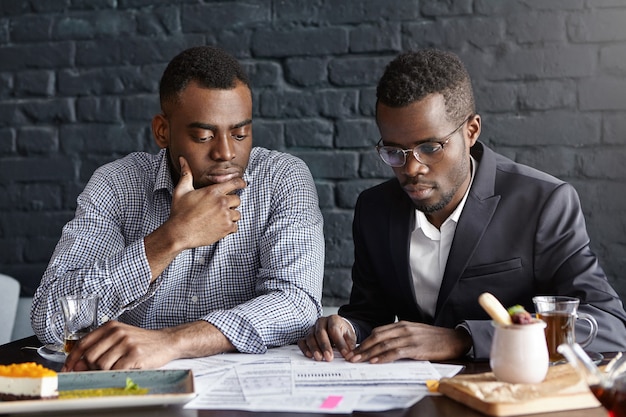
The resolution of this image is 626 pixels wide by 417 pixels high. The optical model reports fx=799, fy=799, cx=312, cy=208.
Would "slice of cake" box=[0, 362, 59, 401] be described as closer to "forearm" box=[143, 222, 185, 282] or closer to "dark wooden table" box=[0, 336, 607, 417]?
"dark wooden table" box=[0, 336, 607, 417]

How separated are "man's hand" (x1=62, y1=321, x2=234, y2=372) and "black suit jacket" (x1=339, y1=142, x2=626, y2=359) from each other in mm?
436

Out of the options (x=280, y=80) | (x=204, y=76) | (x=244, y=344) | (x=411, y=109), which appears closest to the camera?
(x=244, y=344)

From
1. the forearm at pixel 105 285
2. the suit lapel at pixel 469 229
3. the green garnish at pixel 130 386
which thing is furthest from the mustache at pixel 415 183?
the green garnish at pixel 130 386

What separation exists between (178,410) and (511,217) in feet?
3.43

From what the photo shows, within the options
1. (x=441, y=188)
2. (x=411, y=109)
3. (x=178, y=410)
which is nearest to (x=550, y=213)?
(x=441, y=188)

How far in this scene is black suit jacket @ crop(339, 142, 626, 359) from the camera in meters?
1.90

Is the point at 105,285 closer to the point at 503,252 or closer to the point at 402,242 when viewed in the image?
the point at 402,242

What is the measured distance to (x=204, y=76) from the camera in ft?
7.11

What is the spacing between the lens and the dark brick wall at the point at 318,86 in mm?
2492

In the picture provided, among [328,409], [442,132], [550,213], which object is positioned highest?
[442,132]

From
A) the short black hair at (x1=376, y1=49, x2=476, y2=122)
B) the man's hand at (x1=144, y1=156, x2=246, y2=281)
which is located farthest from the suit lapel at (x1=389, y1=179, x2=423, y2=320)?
the man's hand at (x1=144, y1=156, x2=246, y2=281)

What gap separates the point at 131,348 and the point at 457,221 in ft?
2.93

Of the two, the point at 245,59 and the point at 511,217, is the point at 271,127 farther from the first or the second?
the point at 511,217

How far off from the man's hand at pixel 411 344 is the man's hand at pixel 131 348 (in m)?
0.35
